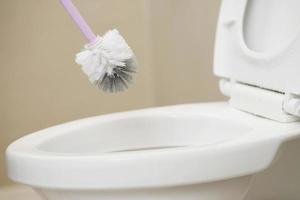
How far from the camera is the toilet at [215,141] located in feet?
1.93

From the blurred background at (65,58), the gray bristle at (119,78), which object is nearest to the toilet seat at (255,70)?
the gray bristle at (119,78)

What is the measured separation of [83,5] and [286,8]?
73cm

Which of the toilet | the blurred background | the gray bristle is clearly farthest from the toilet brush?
the blurred background

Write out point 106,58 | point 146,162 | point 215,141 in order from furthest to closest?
point 215,141 → point 106,58 → point 146,162

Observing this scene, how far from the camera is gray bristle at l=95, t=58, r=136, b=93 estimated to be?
77 centimetres

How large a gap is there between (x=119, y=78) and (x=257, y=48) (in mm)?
261

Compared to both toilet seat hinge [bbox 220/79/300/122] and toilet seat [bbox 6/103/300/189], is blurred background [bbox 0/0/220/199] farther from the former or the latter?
toilet seat [bbox 6/103/300/189]

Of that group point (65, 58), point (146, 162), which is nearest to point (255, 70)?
point (146, 162)

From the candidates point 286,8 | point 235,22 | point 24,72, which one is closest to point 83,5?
point 24,72

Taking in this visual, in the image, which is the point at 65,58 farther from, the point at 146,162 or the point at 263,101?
the point at 146,162

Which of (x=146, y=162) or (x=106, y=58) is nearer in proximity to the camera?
(x=146, y=162)

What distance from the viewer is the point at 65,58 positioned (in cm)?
143

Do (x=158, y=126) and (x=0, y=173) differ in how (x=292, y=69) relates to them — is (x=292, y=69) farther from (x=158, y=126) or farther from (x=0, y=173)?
(x=0, y=173)

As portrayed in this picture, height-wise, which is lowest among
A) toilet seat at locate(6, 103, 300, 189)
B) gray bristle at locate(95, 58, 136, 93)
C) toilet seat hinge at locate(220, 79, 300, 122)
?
toilet seat at locate(6, 103, 300, 189)
